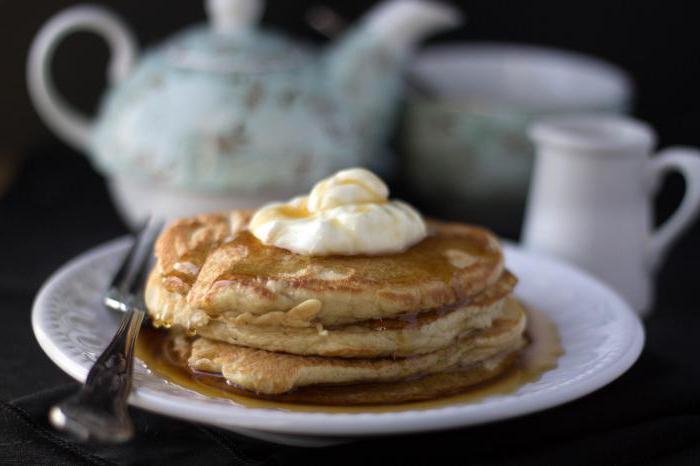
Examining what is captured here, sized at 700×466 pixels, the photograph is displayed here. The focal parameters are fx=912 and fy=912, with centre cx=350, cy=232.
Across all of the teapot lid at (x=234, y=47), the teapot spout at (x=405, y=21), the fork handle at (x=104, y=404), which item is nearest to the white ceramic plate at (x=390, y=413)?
the fork handle at (x=104, y=404)

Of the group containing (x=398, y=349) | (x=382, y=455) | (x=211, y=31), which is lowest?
(x=382, y=455)

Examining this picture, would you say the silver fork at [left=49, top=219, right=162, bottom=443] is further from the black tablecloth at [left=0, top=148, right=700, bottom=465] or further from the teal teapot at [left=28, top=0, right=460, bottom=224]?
the teal teapot at [left=28, top=0, right=460, bottom=224]

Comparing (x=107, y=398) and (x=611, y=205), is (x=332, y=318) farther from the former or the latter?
(x=611, y=205)

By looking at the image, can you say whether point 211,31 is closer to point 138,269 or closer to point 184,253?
point 138,269

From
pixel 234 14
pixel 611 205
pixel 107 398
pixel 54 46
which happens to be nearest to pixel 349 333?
pixel 107 398

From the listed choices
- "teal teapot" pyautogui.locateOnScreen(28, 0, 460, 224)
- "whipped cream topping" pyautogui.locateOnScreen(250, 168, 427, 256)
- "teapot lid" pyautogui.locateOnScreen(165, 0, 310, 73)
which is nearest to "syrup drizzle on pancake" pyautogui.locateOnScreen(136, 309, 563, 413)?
"whipped cream topping" pyautogui.locateOnScreen(250, 168, 427, 256)

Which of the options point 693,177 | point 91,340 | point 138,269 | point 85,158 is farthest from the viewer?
point 85,158

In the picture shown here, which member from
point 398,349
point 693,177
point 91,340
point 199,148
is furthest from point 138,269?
point 693,177
